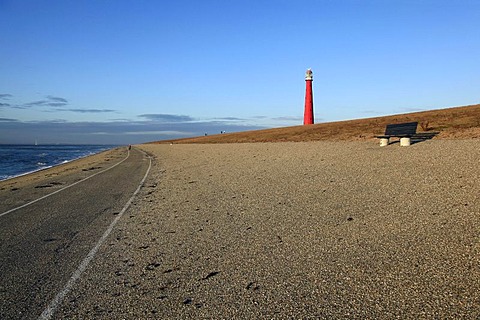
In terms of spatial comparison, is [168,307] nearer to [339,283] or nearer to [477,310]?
[339,283]

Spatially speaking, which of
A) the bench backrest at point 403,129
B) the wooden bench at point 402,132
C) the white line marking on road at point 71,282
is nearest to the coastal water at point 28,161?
the white line marking on road at point 71,282

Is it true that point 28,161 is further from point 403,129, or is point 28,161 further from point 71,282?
point 71,282

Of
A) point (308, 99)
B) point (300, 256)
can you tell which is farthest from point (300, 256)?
point (308, 99)

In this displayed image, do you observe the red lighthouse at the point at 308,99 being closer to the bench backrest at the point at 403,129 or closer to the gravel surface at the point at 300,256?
the bench backrest at the point at 403,129

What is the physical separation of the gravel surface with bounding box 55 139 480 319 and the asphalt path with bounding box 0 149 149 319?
39 centimetres

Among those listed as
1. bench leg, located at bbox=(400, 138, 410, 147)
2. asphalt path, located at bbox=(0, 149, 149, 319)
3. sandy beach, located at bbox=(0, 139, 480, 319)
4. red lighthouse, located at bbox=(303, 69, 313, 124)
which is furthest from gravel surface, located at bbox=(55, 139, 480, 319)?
red lighthouse, located at bbox=(303, 69, 313, 124)

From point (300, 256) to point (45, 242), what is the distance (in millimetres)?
4541

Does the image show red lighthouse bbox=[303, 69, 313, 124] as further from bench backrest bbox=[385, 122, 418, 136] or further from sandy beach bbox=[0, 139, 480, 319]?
sandy beach bbox=[0, 139, 480, 319]

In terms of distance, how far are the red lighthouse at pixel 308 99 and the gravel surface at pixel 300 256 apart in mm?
45527

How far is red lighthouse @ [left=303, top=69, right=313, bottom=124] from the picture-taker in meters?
54.0

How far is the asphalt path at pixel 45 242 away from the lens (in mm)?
4215

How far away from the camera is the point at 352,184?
32.7 ft

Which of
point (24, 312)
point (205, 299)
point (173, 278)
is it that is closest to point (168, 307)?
point (205, 299)

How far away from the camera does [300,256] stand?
16.7ft
